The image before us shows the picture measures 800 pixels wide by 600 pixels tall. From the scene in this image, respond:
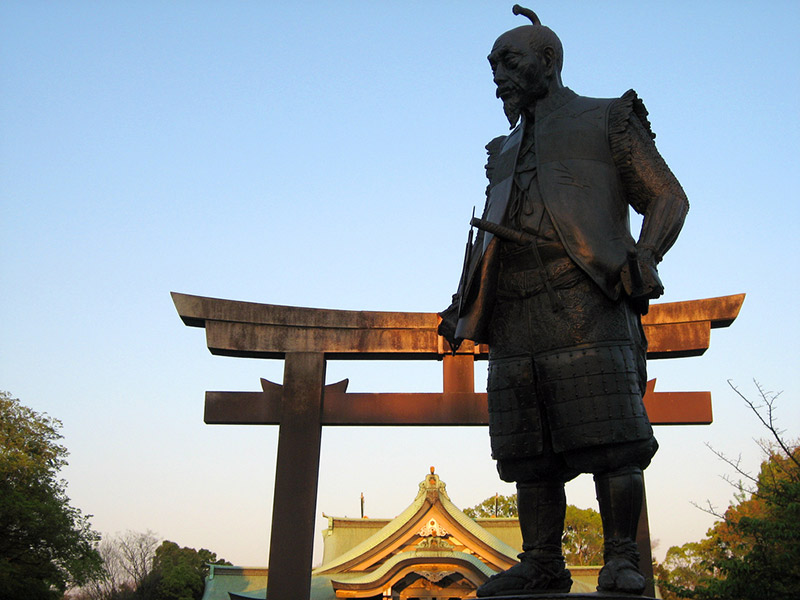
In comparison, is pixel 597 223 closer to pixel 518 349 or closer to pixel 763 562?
pixel 518 349

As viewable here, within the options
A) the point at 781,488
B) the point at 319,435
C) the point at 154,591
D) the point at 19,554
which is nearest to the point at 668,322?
the point at 781,488

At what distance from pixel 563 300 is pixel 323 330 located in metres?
5.67

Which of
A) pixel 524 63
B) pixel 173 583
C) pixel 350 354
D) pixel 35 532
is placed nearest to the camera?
pixel 524 63

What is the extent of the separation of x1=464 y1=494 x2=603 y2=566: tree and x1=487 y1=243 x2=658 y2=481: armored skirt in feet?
107

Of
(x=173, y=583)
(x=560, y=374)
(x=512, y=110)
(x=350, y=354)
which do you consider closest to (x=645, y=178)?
(x=512, y=110)

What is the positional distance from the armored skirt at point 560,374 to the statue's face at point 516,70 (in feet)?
2.17

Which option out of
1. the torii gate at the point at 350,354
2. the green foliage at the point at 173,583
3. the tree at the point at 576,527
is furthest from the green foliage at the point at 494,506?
the torii gate at the point at 350,354

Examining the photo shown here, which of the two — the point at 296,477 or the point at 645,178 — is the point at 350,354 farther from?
the point at 645,178

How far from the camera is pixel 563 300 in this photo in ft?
9.02

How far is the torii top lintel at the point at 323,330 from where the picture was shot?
8055mm

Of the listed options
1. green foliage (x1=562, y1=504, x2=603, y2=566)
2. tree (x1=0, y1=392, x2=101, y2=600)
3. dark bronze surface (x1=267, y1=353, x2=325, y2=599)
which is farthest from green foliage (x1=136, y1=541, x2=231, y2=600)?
green foliage (x1=562, y1=504, x2=603, y2=566)

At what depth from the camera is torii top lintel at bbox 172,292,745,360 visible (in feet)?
26.4

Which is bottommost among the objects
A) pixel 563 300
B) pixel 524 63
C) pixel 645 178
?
pixel 563 300

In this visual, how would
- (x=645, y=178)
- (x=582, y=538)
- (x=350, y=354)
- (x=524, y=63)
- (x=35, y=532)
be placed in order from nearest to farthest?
(x=645, y=178) < (x=524, y=63) < (x=350, y=354) < (x=35, y=532) < (x=582, y=538)
